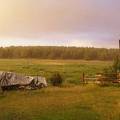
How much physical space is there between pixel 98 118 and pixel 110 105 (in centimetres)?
→ 564

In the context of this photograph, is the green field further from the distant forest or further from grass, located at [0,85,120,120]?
the distant forest

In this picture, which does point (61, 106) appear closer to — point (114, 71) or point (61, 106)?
point (61, 106)

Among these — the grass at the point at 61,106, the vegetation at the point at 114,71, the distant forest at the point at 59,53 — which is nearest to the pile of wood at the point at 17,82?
the grass at the point at 61,106

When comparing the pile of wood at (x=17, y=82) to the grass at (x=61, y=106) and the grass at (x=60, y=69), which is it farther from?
the grass at (x=60, y=69)

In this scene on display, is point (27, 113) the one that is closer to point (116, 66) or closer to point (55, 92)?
point (55, 92)

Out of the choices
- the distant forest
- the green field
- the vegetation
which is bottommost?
the green field

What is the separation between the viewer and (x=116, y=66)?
4716cm

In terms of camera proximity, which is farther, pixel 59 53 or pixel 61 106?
pixel 59 53

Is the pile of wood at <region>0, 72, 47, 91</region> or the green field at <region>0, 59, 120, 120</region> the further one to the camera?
the pile of wood at <region>0, 72, 47, 91</region>

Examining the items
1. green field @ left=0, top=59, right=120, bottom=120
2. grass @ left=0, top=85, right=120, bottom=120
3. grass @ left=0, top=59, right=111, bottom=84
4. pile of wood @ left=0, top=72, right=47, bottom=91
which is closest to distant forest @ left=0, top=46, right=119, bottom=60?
grass @ left=0, top=59, right=111, bottom=84

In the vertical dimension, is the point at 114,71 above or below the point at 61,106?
above

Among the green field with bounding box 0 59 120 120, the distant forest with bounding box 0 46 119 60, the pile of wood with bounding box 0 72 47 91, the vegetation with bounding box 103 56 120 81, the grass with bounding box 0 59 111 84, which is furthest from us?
the distant forest with bounding box 0 46 119 60

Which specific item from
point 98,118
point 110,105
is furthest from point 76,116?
point 110,105

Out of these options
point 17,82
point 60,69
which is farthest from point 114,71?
point 60,69
